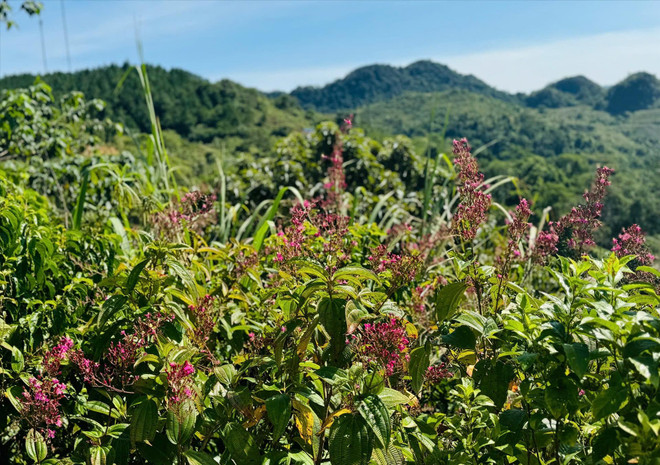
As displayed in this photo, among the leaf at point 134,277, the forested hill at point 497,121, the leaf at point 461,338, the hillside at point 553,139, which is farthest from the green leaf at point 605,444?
the hillside at point 553,139

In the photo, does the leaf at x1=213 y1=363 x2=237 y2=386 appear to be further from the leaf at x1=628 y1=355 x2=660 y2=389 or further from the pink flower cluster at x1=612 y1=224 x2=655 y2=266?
the pink flower cluster at x1=612 y1=224 x2=655 y2=266

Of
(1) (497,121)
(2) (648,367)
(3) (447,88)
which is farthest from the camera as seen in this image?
(3) (447,88)

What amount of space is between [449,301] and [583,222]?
817 mm

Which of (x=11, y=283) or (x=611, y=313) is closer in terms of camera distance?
(x=611, y=313)

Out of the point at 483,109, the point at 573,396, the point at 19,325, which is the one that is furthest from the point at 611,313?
the point at 483,109

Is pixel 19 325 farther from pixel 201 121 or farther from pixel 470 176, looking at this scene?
pixel 201 121

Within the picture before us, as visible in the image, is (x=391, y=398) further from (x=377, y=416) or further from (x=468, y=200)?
(x=468, y=200)

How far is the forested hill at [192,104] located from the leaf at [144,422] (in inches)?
2533

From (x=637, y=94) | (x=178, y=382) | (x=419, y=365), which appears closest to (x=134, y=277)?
(x=178, y=382)

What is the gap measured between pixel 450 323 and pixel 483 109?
11127 centimetres

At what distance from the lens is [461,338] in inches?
52.2

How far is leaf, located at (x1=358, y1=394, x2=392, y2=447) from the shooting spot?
1114 millimetres

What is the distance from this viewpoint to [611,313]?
1041mm

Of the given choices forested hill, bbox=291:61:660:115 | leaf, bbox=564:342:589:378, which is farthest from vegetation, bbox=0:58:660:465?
forested hill, bbox=291:61:660:115
